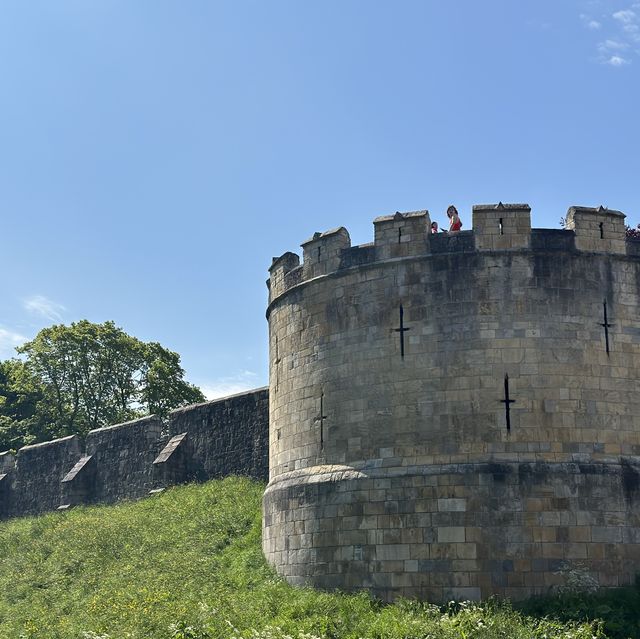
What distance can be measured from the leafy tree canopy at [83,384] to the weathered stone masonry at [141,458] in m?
7.46

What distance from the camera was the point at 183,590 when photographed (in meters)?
15.8

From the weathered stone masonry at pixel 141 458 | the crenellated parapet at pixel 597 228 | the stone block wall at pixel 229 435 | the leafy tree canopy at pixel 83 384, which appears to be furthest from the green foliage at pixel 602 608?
the leafy tree canopy at pixel 83 384

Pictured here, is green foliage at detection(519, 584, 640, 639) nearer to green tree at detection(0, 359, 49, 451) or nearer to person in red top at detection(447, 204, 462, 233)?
person in red top at detection(447, 204, 462, 233)

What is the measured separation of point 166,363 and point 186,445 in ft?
57.3

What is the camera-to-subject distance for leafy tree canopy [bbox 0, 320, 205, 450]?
A: 128 feet

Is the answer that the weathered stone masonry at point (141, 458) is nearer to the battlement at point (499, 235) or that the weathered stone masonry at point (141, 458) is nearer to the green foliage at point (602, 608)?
the battlement at point (499, 235)

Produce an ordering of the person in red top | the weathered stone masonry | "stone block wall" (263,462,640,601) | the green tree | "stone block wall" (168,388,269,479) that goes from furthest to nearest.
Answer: the green tree, the weathered stone masonry, "stone block wall" (168,388,269,479), the person in red top, "stone block wall" (263,462,640,601)

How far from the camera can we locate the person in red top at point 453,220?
1583cm

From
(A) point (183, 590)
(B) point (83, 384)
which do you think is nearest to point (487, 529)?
(A) point (183, 590)

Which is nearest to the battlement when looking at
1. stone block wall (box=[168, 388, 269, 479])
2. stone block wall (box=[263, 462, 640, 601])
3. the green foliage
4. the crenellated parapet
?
the crenellated parapet

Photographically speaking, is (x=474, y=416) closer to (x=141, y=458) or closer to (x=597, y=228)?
(x=597, y=228)

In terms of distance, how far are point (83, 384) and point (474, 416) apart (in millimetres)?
28795

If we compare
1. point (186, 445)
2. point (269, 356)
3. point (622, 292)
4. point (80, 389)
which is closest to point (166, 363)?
point (80, 389)

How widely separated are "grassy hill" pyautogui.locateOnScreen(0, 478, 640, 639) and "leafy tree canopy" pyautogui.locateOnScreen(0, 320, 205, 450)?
14482 mm
